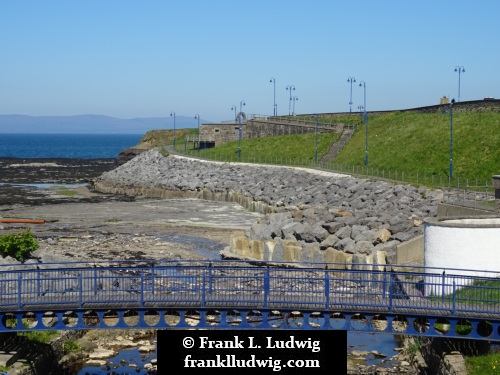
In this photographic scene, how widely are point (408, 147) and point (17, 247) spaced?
4817cm

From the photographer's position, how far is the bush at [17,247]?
36906 millimetres

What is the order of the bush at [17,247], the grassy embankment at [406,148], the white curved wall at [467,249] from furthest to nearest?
1. the grassy embankment at [406,148]
2. the bush at [17,247]
3. the white curved wall at [467,249]

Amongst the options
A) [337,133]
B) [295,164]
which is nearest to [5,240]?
[295,164]

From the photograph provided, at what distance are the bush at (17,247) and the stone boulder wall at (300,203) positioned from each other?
10834mm

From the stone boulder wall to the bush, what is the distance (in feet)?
35.5

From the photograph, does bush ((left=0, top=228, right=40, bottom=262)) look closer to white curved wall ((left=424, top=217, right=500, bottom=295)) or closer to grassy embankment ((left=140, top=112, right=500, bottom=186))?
white curved wall ((left=424, top=217, right=500, bottom=295))

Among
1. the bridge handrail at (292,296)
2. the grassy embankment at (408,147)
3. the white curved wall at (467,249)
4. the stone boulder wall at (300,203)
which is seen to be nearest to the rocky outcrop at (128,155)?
the grassy embankment at (408,147)

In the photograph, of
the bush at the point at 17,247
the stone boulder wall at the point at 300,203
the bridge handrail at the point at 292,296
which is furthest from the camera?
the stone boulder wall at the point at 300,203

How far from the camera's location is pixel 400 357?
28.8m

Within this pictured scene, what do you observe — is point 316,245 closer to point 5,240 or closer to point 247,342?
point 5,240

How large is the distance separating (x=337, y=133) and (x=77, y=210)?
37.7m

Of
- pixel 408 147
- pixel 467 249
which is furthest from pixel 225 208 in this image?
pixel 467 249

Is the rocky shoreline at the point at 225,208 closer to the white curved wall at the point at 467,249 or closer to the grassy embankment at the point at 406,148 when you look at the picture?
the white curved wall at the point at 467,249

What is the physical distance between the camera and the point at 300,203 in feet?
207
